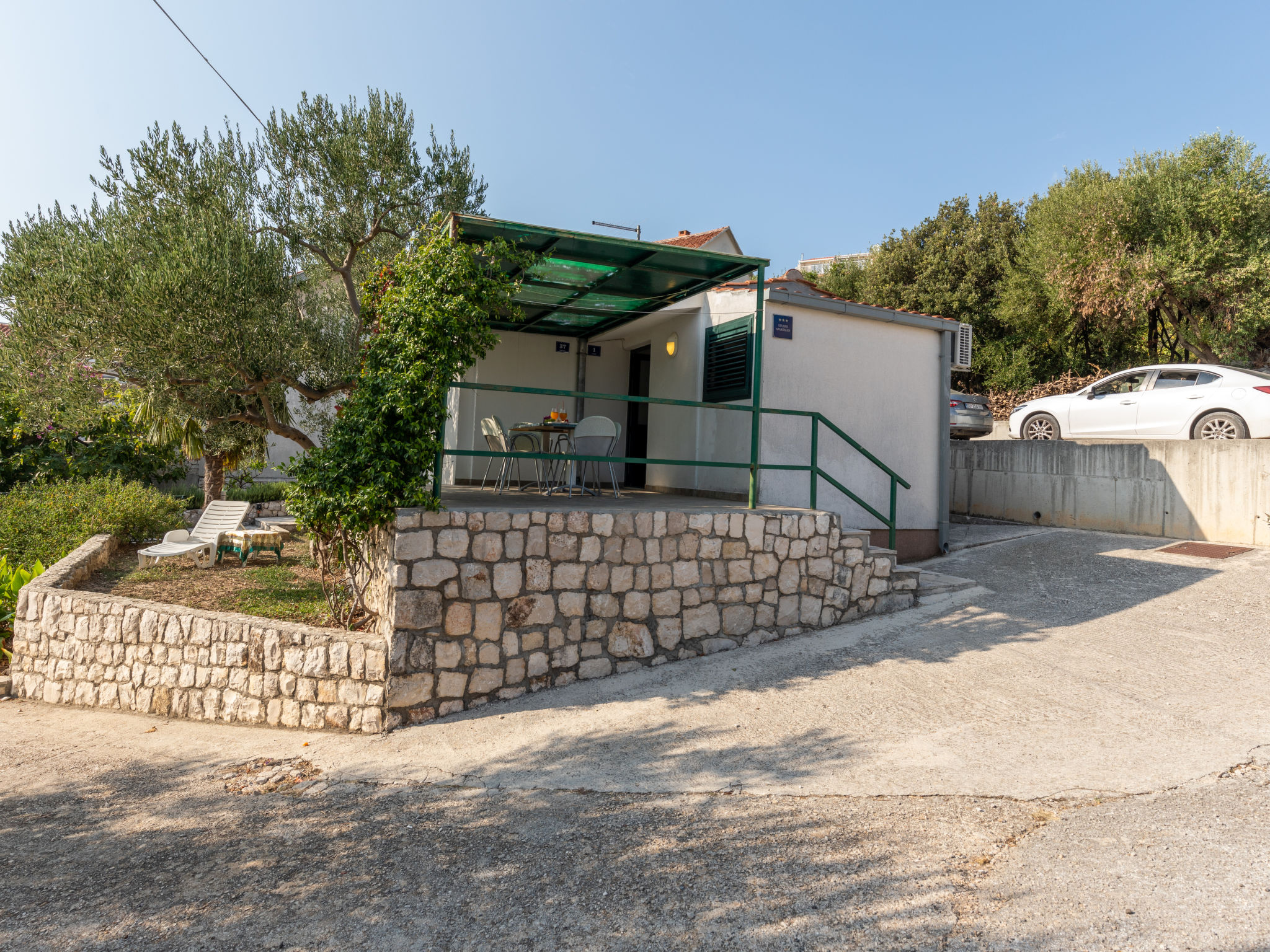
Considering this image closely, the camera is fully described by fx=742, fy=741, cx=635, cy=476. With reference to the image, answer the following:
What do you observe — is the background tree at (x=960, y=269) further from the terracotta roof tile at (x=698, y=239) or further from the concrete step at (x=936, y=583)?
the concrete step at (x=936, y=583)

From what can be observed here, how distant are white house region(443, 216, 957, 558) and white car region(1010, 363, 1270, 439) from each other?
3520 mm

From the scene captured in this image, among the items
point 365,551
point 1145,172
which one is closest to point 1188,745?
point 365,551

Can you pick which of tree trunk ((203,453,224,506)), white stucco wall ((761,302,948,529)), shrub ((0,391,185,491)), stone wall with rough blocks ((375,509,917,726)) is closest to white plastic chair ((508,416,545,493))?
white stucco wall ((761,302,948,529))

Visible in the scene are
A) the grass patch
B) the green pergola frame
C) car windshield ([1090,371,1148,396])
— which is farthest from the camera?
car windshield ([1090,371,1148,396])

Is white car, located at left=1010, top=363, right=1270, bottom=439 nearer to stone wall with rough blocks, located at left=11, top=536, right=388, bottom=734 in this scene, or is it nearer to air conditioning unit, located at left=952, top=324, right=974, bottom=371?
air conditioning unit, located at left=952, top=324, right=974, bottom=371

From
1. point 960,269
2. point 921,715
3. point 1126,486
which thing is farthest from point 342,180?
point 960,269

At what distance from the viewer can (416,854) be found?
3.53m

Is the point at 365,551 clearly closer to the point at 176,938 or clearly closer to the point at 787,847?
the point at 176,938

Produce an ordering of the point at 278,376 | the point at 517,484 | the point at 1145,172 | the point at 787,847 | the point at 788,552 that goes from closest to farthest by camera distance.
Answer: the point at 787,847
the point at 788,552
the point at 278,376
the point at 517,484
the point at 1145,172

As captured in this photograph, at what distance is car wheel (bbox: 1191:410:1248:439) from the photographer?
928 centimetres

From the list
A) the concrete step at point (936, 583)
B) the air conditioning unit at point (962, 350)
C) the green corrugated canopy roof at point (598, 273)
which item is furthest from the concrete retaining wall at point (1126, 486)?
the green corrugated canopy roof at point (598, 273)

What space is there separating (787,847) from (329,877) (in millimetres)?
2080

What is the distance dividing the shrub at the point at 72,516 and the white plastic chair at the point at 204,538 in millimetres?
1091

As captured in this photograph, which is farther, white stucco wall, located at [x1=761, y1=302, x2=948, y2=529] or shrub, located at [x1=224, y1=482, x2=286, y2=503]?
shrub, located at [x1=224, y1=482, x2=286, y2=503]
